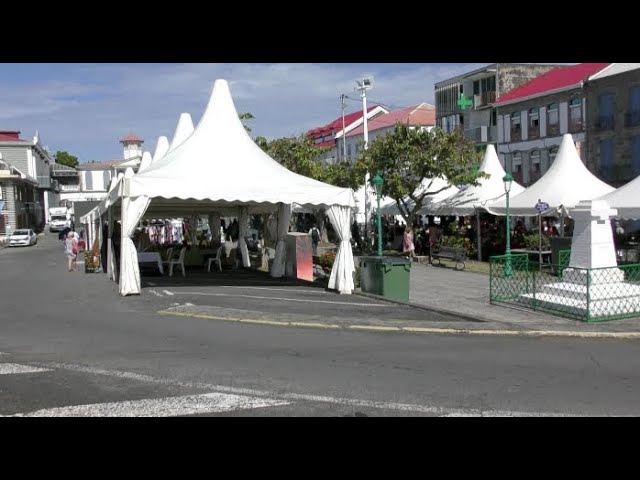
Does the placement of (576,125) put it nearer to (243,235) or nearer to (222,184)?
(243,235)

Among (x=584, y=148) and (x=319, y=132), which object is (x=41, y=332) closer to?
(x=584, y=148)

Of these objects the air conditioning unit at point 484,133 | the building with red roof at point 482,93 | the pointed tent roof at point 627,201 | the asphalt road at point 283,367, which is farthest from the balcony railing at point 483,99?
the asphalt road at point 283,367

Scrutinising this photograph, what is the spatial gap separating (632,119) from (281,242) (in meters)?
27.2

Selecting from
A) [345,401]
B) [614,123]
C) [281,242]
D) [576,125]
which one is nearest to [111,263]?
[281,242]

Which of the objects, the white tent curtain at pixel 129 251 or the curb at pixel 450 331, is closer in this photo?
the curb at pixel 450 331

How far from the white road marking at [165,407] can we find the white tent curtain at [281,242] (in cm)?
1298

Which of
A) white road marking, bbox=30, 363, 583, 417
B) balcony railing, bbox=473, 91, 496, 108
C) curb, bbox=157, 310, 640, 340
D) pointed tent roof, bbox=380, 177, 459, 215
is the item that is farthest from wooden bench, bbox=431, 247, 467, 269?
balcony railing, bbox=473, 91, 496, 108

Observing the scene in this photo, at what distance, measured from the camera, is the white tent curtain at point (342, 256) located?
52.1ft

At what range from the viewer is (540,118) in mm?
44938

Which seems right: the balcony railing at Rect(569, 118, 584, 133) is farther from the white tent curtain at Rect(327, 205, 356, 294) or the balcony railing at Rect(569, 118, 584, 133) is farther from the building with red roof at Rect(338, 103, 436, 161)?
the white tent curtain at Rect(327, 205, 356, 294)

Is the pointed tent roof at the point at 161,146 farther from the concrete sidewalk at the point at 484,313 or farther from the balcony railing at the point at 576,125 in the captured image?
the balcony railing at the point at 576,125

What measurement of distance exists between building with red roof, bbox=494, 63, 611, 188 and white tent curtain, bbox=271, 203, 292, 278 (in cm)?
Answer: 2816
